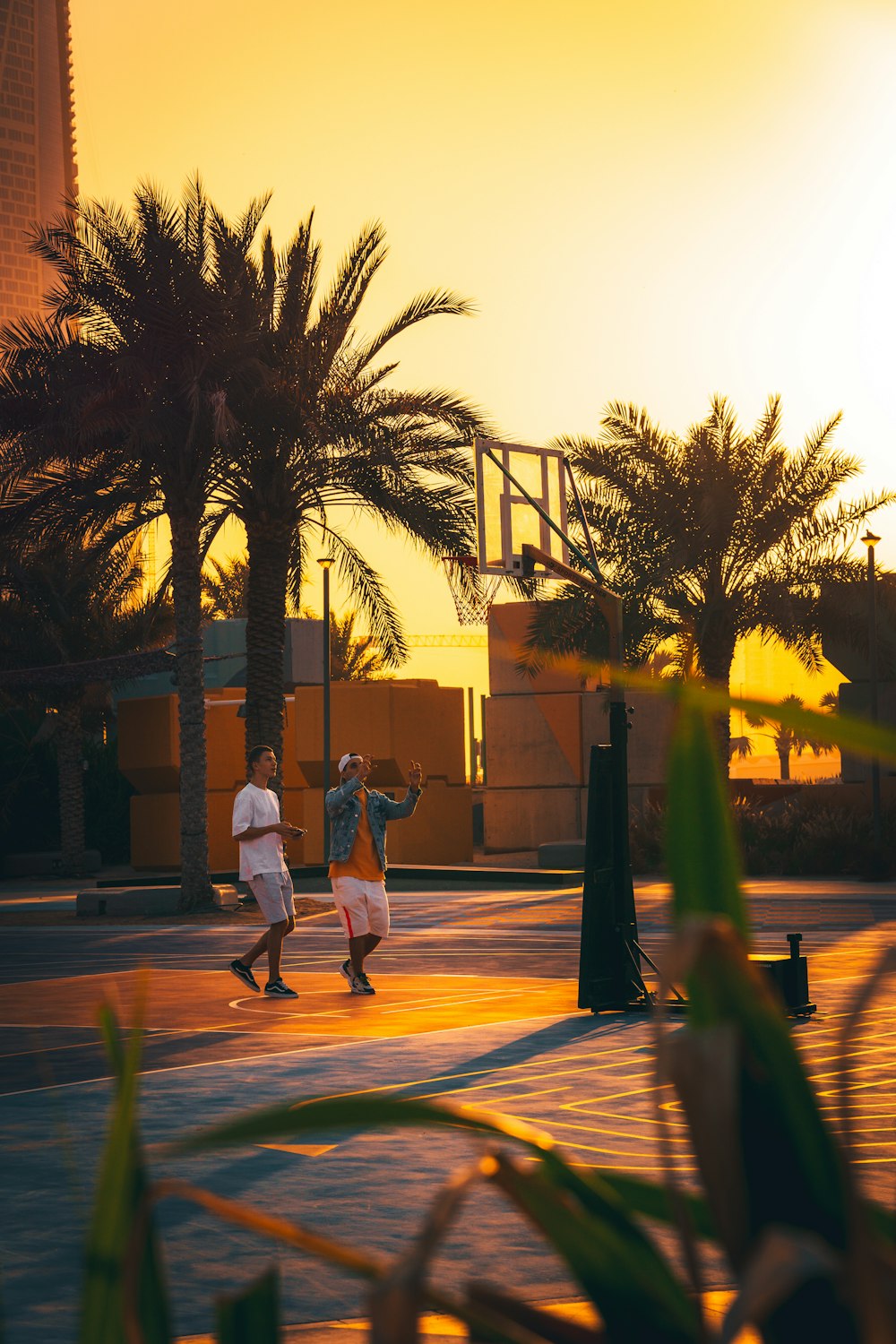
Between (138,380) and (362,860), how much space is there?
1070 centimetres

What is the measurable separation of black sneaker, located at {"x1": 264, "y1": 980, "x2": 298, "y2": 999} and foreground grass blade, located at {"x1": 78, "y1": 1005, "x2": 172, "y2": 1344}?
12.5 meters

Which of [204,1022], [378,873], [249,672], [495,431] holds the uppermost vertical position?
[495,431]

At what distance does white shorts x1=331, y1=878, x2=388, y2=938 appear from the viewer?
42.8 ft

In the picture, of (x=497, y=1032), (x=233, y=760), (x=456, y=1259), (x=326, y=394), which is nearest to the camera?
(x=456, y=1259)

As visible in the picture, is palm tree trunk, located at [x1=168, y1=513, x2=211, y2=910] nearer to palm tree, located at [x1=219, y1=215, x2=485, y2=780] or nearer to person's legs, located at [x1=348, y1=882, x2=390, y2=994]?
palm tree, located at [x1=219, y1=215, x2=485, y2=780]

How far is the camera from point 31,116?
165625 millimetres

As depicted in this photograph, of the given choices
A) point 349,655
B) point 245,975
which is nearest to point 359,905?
point 245,975

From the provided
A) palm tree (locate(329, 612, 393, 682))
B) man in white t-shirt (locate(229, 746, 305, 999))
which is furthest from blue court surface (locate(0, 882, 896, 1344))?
palm tree (locate(329, 612, 393, 682))

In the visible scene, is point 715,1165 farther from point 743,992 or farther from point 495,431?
point 495,431

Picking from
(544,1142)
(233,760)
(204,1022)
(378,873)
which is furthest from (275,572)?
(544,1142)

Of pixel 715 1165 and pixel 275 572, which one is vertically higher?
pixel 275 572

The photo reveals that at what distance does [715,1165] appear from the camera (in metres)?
0.83

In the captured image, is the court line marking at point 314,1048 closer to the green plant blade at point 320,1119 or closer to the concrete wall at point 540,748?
the green plant blade at point 320,1119

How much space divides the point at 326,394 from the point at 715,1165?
22954mm
